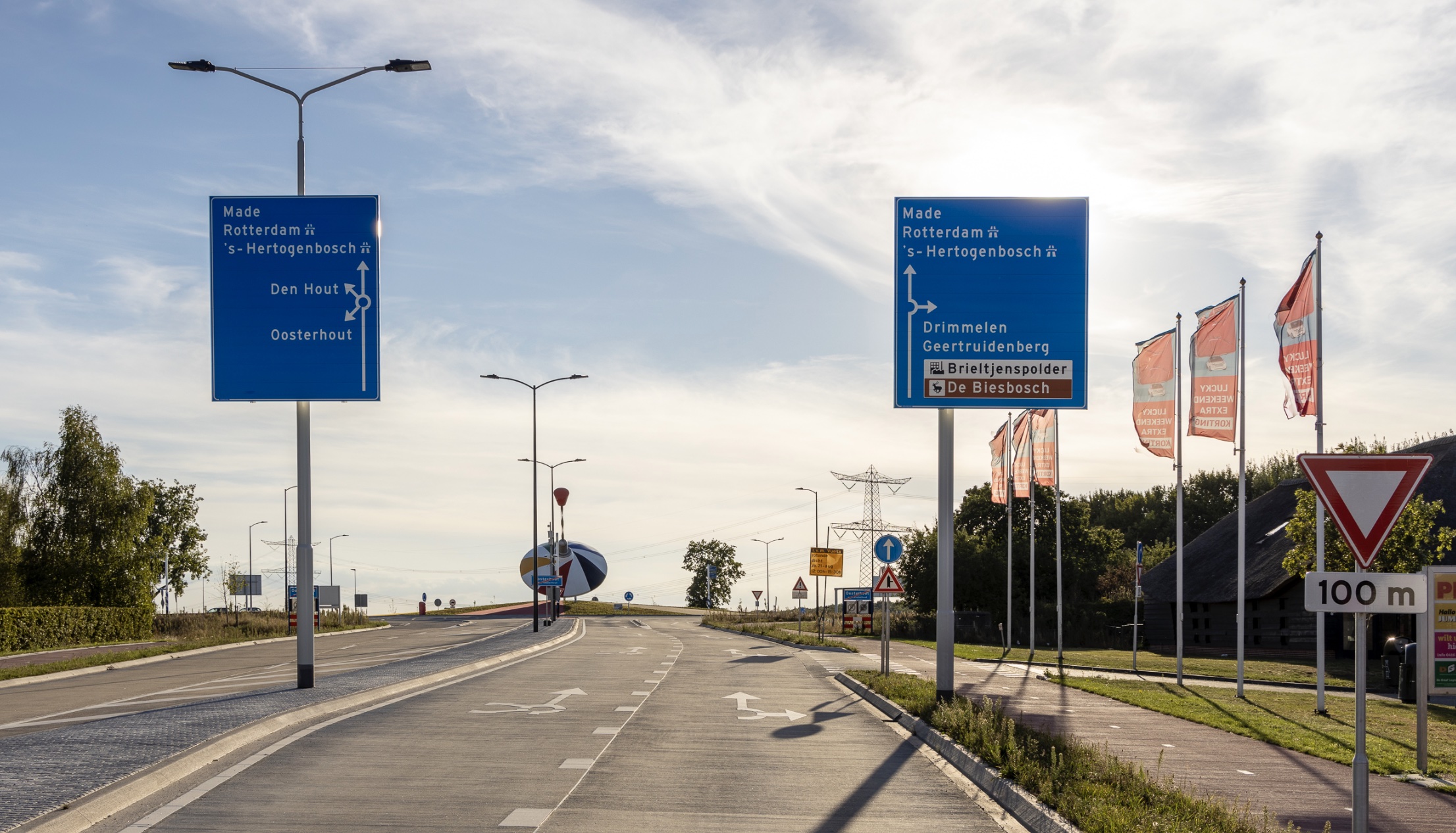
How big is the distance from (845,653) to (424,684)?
71.7 feet

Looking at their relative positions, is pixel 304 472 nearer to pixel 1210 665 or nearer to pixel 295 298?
pixel 295 298

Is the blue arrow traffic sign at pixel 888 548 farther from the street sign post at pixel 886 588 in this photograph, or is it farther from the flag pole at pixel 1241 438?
the flag pole at pixel 1241 438

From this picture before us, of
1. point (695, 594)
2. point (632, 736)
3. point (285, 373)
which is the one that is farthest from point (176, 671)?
point (695, 594)

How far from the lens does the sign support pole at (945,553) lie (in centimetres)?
1781

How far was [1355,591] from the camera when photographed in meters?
8.73

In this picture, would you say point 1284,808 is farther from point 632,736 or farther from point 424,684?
point 424,684

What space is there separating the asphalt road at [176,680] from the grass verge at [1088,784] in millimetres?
11160

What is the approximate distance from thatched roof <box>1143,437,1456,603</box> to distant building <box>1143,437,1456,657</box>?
0.16 ft

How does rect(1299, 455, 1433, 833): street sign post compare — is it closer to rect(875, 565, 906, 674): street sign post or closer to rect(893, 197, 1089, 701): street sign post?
rect(893, 197, 1089, 701): street sign post

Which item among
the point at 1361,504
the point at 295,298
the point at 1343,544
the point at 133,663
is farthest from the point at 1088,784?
the point at 133,663

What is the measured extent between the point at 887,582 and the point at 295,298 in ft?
45.6

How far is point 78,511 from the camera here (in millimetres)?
65375

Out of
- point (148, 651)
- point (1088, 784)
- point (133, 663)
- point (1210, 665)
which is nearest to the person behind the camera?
point (1088, 784)

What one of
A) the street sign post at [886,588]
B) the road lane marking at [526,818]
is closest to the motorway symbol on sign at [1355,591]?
the road lane marking at [526,818]
